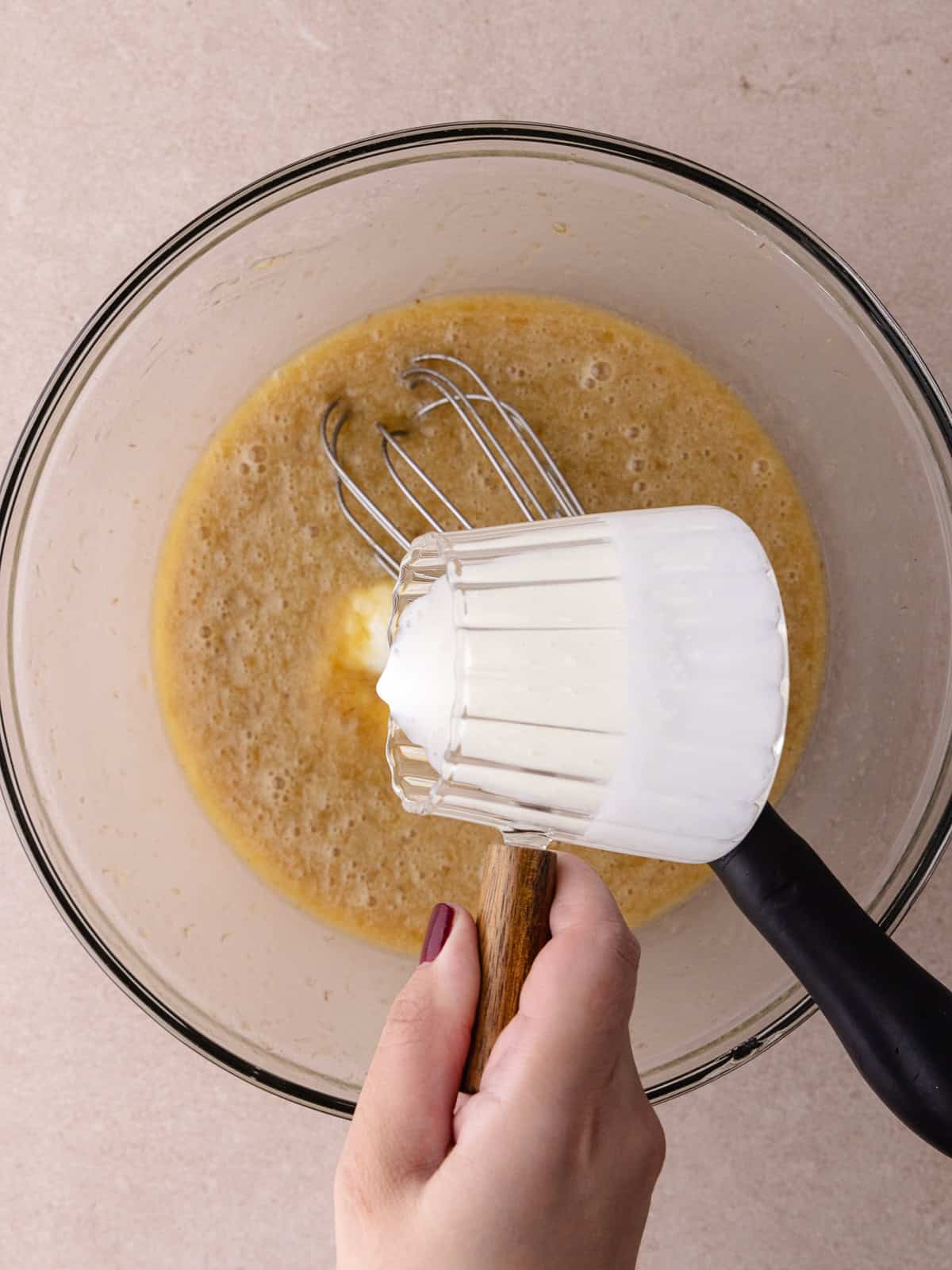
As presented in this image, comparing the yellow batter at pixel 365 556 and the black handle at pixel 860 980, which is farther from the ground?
the yellow batter at pixel 365 556

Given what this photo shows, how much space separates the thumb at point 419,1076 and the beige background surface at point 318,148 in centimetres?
30

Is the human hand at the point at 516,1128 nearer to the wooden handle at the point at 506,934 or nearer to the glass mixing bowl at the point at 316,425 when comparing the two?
the wooden handle at the point at 506,934

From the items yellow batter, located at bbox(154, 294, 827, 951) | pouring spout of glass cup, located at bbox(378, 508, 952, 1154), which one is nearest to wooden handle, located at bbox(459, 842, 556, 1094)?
pouring spout of glass cup, located at bbox(378, 508, 952, 1154)

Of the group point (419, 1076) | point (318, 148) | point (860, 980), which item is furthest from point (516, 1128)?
point (318, 148)

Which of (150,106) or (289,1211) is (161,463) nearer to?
(150,106)

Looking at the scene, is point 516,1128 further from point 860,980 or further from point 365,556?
point 365,556

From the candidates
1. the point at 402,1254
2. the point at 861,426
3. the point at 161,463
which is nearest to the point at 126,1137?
the point at 402,1254

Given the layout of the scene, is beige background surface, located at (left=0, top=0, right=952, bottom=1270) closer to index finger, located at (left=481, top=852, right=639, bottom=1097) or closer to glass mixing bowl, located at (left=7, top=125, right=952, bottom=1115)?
glass mixing bowl, located at (left=7, top=125, right=952, bottom=1115)

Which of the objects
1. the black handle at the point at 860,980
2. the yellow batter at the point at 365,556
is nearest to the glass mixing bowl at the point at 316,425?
the yellow batter at the point at 365,556

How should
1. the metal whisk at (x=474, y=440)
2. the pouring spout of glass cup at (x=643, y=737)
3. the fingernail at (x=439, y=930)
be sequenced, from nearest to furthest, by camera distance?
the pouring spout of glass cup at (x=643, y=737)
the fingernail at (x=439, y=930)
the metal whisk at (x=474, y=440)

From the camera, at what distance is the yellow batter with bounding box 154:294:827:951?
79 cm

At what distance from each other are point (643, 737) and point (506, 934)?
5.7 inches

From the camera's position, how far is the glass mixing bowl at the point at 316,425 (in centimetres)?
72

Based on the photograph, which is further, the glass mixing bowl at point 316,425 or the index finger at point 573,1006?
the glass mixing bowl at point 316,425
